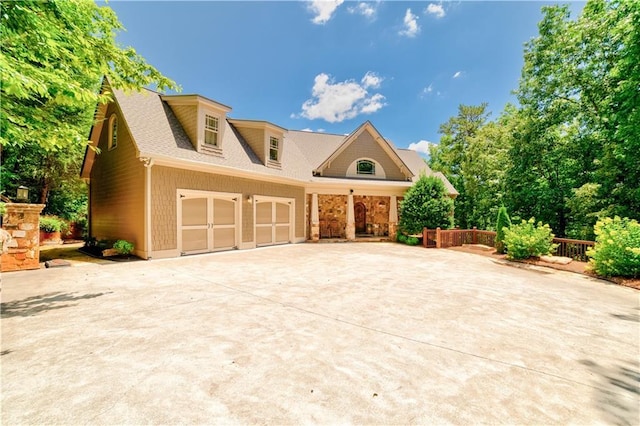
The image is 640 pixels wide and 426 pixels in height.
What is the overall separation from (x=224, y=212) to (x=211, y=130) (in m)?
3.58

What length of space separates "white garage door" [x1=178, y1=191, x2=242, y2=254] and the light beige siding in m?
2.34

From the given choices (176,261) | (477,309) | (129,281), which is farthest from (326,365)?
(176,261)

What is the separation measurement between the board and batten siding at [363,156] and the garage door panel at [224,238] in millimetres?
7089

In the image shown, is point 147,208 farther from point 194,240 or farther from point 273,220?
point 273,220

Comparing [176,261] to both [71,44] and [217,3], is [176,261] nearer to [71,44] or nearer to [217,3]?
[71,44]

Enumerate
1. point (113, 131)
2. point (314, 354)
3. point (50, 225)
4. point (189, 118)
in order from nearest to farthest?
1. point (314, 354)
2. point (189, 118)
3. point (113, 131)
4. point (50, 225)

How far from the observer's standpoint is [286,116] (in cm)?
2270

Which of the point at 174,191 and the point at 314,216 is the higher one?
the point at 174,191

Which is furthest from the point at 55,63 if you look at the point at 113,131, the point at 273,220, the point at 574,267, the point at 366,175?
the point at 366,175

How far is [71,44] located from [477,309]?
8075 millimetres

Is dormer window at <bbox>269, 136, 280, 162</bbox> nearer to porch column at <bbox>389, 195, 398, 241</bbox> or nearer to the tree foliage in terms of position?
porch column at <bbox>389, 195, 398, 241</bbox>

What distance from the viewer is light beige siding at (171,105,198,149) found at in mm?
10617

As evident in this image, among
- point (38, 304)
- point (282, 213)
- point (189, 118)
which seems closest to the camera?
point (38, 304)

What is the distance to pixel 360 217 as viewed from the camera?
20.2 metres
